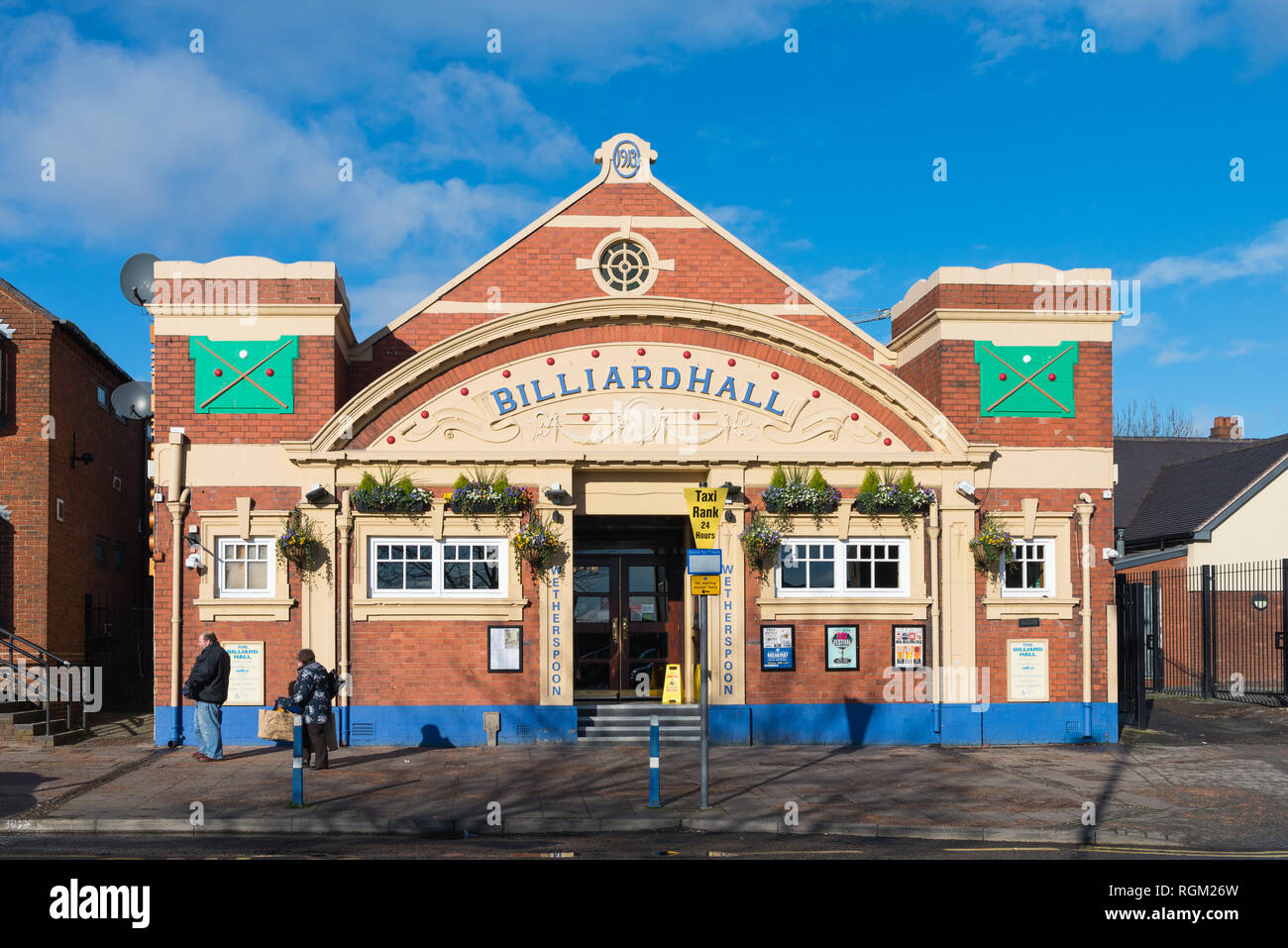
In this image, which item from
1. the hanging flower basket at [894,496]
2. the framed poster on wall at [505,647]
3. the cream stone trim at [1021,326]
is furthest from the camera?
the cream stone trim at [1021,326]

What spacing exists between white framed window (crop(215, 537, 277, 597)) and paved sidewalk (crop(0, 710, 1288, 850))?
248 cm

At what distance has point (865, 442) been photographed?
19922 mm

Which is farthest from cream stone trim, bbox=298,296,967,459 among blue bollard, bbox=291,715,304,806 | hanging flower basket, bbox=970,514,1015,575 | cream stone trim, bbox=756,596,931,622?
blue bollard, bbox=291,715,304,806

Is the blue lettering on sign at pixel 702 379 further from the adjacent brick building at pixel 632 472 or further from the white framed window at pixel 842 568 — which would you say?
the white framed window at pixel 842 568

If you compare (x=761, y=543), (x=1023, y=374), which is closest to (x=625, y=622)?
(x=761, y=543)

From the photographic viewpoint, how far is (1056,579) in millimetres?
20016

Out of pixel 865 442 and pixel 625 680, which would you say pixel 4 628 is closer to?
pixel 625 680

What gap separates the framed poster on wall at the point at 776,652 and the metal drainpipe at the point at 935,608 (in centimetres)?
230

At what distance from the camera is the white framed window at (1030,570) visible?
20.0 m

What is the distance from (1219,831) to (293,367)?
14.3 m

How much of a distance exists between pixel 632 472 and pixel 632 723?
13.3 ft

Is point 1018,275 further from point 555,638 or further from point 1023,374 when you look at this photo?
point 555,638

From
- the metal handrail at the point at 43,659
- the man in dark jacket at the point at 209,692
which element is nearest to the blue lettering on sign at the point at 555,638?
the man in dark jacket at the point at 209,692

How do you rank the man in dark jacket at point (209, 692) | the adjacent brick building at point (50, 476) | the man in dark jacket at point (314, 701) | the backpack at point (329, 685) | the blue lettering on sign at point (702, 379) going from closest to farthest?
the man in dark jacket at point (314, 701) < the backpack at point (329, 685) < the man in dark jacket at point (209, 692) < the blue lettering on sign at point (702, 379) < the adjacent brick building at point (50, 476)
